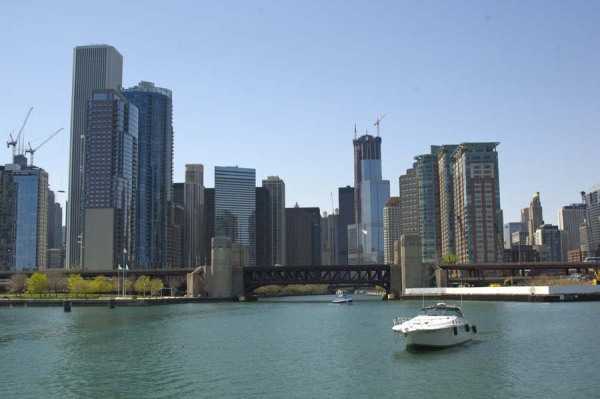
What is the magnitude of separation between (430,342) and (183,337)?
3617 centimetres

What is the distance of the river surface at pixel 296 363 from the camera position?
51.3 m

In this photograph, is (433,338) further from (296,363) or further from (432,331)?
(296,363)

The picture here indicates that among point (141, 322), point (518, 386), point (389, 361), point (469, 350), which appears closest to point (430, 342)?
point (469, 350)

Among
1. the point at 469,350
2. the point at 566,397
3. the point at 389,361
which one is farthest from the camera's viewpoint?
the point at 469,350

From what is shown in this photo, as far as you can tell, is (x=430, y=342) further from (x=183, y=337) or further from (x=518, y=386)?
(x=183, y=337)

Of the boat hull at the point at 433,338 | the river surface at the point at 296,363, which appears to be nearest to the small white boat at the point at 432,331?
the boat hull at the point at 433,338

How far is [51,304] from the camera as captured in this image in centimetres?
19388

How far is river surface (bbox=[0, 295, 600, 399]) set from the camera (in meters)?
51.3

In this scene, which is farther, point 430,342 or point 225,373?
point 430,342

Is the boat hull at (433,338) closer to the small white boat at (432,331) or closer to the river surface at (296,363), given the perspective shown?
the small white boat at (432,331)

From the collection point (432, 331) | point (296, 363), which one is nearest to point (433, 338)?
point (432, 331)

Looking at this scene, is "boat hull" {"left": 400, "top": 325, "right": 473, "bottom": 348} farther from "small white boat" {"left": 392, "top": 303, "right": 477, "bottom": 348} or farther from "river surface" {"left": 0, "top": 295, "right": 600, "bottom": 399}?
"river surface" {"left": 0, "top": 295, "right": 600, "bottom": 399}

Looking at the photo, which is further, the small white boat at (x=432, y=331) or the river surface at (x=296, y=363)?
the small white boat at (x=432, y=331)

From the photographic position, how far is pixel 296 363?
6550cm
